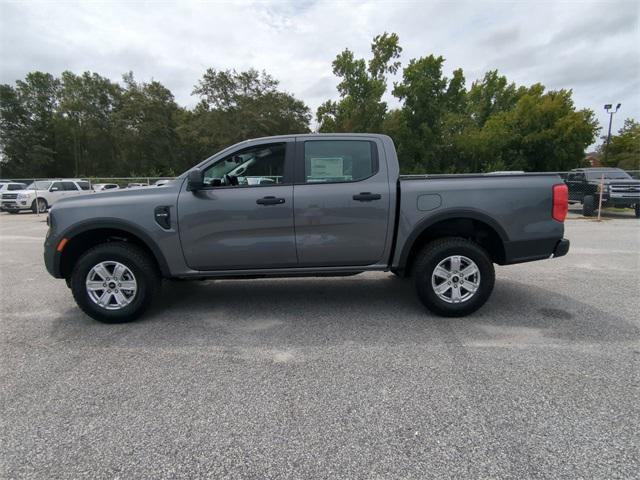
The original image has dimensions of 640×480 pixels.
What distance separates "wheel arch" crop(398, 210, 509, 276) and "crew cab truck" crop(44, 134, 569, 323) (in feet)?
0.07

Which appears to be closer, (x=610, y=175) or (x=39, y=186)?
(x=610, y=175)

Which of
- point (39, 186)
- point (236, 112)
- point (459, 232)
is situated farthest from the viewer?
point (236, 112)

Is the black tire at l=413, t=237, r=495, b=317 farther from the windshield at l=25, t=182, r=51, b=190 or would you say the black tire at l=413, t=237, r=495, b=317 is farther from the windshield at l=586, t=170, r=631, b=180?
the windshield at l=25, t=182, r=51, b=190

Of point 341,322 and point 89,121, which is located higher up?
point 89,121

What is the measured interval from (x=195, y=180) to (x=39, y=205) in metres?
19.3

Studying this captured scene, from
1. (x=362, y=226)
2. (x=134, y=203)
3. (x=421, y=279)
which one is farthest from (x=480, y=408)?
(x=134, y=203)

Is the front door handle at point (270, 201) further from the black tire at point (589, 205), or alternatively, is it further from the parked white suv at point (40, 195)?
the parked white suv at point (40, 195)

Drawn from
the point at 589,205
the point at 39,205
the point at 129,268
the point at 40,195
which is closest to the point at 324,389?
the point at 129,268

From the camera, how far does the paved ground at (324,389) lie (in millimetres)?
1979

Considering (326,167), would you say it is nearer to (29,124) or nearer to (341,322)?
(341,322)

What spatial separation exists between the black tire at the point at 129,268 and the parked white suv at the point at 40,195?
16511 millimetres

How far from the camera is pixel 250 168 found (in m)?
3.99

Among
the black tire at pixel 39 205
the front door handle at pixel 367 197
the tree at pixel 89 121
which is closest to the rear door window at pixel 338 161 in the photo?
the front door handle at pixel 367 197

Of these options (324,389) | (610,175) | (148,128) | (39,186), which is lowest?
(324,389)
